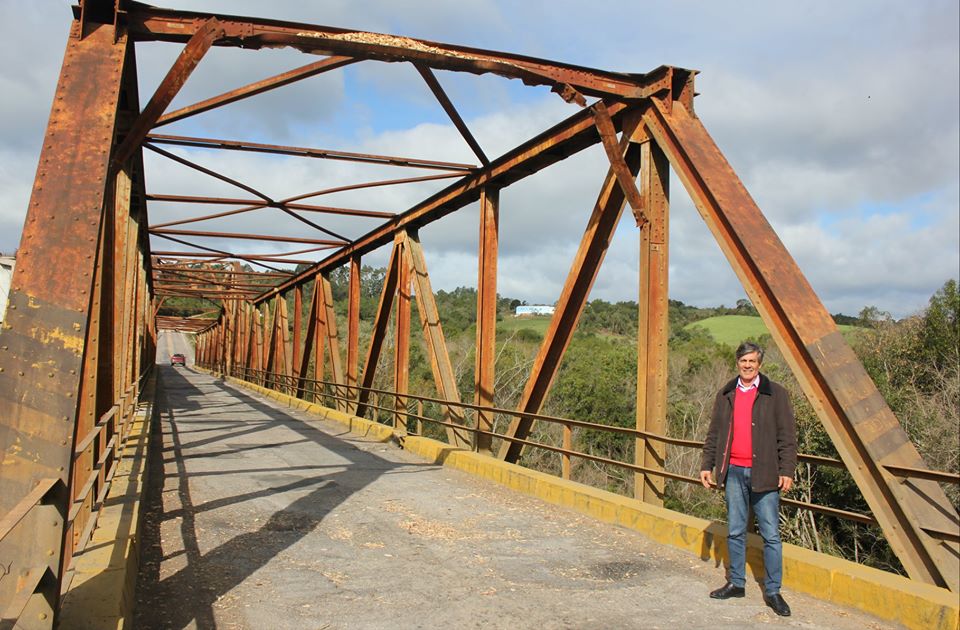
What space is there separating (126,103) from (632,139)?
21.1 feet

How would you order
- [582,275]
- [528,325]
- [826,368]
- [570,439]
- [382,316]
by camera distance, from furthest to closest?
[528,325], [382,316], [570,439], [582,275], [826,368]

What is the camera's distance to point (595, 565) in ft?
19.7

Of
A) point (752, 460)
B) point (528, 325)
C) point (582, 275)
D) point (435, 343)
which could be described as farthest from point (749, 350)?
point (528, 325)

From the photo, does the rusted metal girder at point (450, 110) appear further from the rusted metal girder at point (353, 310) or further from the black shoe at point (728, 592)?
the rusted metal girder at point (353, 310)

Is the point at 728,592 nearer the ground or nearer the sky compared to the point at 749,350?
nearer the ground

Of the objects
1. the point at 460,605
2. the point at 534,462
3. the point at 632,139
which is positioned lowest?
the point at 534,462

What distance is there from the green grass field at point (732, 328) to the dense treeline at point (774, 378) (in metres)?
9.33

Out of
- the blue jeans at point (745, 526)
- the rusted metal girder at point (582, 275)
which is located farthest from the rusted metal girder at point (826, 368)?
the rusted metal girder at point (582, 275)

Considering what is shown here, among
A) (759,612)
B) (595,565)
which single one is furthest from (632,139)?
(759,612)

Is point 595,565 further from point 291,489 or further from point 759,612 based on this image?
point 291,489

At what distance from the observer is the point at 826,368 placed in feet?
18.3

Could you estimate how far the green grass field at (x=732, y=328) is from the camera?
233 ft

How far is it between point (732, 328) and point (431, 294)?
68.7 m

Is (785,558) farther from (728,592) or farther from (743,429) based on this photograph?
(743,429)
